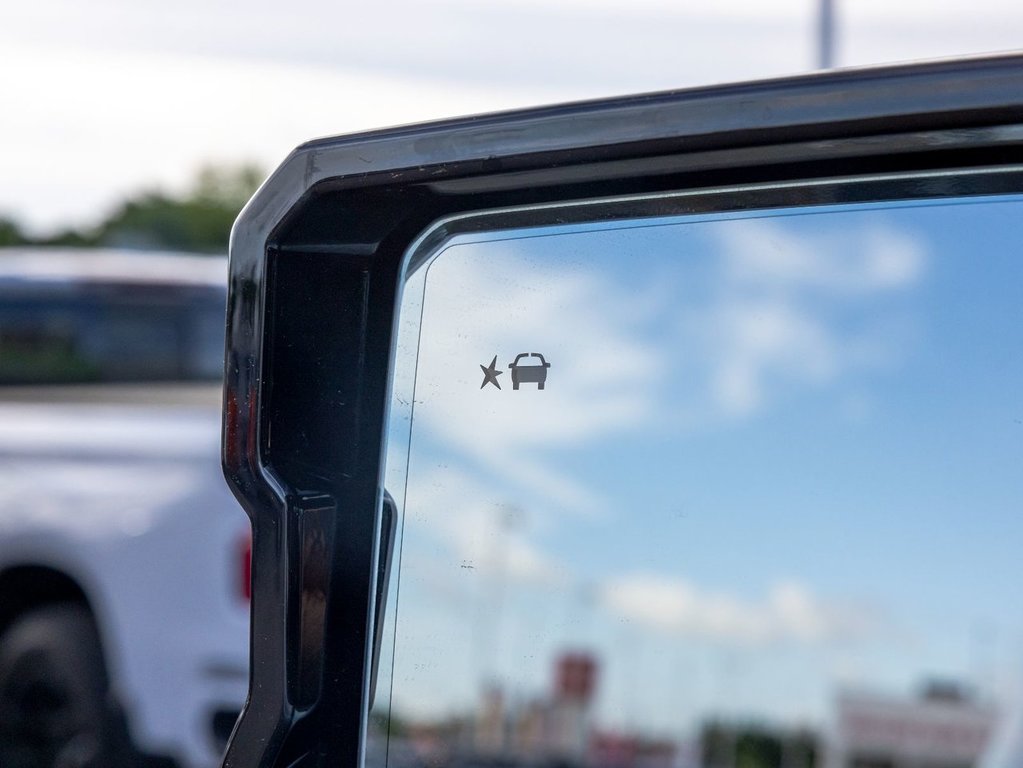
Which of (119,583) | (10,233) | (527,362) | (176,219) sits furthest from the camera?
(176,219)

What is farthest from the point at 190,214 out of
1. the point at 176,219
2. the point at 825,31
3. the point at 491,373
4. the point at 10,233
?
the point at 491,373

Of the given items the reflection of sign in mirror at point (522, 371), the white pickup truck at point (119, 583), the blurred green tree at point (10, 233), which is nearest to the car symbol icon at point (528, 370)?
the reflection of sign in mirror at point (522, 371)

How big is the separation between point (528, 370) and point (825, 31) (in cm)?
621

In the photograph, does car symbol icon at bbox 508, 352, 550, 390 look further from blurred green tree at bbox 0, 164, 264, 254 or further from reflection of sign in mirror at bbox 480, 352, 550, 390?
blurred green tree at bbox 0, 164, 264, 254

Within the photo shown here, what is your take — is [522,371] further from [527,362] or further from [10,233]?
[10,233]

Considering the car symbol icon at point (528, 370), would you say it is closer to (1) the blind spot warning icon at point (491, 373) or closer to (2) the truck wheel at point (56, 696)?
(1) the blind spot warning icon at point (491, 373)

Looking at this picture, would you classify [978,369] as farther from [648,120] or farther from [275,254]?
[275,254]

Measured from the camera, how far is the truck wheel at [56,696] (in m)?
4.90

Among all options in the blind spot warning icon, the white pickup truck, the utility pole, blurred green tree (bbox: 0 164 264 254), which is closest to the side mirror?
the blind spot warning icon

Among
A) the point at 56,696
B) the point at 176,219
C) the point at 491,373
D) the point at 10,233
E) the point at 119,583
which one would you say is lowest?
the point at 56,696

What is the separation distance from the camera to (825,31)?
23.3 ft

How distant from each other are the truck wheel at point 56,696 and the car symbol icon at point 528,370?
3905mm

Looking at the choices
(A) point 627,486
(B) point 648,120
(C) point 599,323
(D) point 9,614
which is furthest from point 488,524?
(D) point 9,614

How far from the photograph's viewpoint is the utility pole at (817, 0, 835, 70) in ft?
23.3
